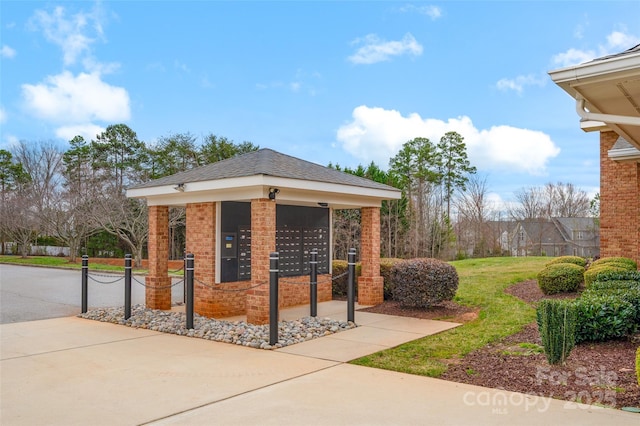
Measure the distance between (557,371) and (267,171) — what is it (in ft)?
16.8

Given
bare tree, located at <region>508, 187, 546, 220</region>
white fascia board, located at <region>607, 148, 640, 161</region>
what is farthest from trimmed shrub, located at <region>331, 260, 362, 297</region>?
bare tree, located at <region>508, 187, 546, 220</region>

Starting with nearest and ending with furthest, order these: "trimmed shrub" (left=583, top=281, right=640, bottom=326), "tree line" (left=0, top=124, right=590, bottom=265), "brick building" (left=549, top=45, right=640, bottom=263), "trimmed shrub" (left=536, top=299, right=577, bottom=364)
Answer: "brick building" (left=549, top=45, right=640, bottom=263)
"trimmed shrub" (left=536, top=299, right=577, bottom=364)
"trimmed shrub" (left=583, top=281, right=640, bottom=326)
"tree line" (left=0, top=124, right=590, bottom=265)

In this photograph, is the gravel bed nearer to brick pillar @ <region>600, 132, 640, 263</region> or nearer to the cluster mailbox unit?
the cluster mailbox unit

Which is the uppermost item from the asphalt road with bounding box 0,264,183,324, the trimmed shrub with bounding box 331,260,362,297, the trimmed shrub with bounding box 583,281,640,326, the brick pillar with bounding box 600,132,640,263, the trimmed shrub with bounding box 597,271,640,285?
the brick pillar with bounding box 600,132,640,263

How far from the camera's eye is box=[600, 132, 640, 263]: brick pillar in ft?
39.2

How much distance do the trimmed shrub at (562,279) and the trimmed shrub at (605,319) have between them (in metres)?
4.30

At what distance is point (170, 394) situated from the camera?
4.83 metres

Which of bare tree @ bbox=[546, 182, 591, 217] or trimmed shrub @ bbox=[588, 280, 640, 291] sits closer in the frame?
trimmed shrub @ bbox=[588, 280, 640, 291]

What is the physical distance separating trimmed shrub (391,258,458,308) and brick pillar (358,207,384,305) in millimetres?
1103

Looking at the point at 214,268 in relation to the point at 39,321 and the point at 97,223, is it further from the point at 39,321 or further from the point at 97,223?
the point at 97,223

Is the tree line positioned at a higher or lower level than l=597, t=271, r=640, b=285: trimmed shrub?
higher

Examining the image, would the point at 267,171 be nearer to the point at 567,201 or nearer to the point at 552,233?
the point at 552,233

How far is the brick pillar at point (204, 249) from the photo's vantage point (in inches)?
369

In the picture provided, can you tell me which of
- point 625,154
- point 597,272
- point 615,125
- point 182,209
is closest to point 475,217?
point 182,209
